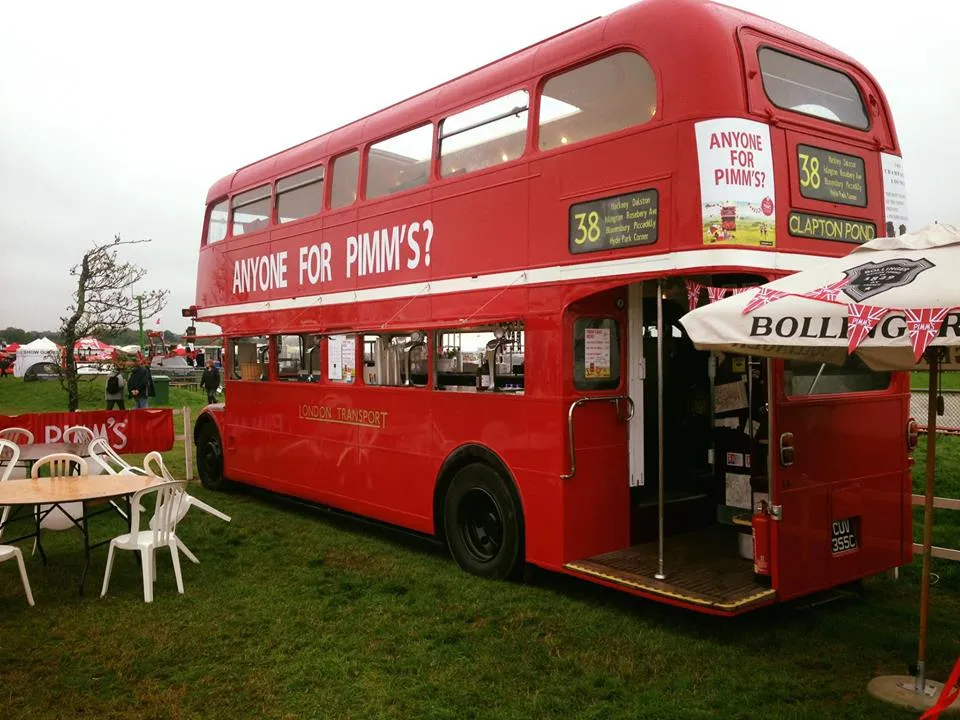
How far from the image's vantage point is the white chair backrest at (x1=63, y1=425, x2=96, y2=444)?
10.1m

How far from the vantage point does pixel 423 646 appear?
506 centimetres

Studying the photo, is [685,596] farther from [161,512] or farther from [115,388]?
[115,388]

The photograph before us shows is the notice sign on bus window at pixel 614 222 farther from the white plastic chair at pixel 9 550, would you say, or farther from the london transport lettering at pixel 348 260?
the white plastic chair at pixel 9 550

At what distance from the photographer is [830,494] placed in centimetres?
538

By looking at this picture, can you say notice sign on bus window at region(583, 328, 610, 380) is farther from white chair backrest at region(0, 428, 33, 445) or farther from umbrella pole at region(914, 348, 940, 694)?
white chair backrest at region(0, 428, 33, 445)

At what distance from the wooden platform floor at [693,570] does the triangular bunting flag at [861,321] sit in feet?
6.50

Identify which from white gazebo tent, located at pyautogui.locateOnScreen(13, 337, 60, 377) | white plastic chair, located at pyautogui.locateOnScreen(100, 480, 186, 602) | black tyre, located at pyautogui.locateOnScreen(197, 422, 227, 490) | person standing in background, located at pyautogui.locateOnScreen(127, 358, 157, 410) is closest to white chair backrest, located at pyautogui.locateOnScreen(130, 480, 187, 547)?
white plastic chair, located at pyautogui.locateOnScreen(100, 480, 186, 602)

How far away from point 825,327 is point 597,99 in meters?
Answer: 2.66

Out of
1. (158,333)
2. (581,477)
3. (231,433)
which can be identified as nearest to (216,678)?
(581,477)

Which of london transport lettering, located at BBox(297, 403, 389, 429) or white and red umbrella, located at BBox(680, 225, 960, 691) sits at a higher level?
white and red umbrella, located at BBox(680, 225, 960, 691)

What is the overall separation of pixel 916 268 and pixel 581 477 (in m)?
2.72

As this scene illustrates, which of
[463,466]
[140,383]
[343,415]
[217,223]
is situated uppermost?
[217,223]

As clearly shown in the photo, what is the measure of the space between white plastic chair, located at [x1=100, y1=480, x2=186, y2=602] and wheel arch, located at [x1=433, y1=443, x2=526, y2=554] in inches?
80.8

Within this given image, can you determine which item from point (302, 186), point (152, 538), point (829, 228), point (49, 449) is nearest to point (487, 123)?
point (829, 228)
